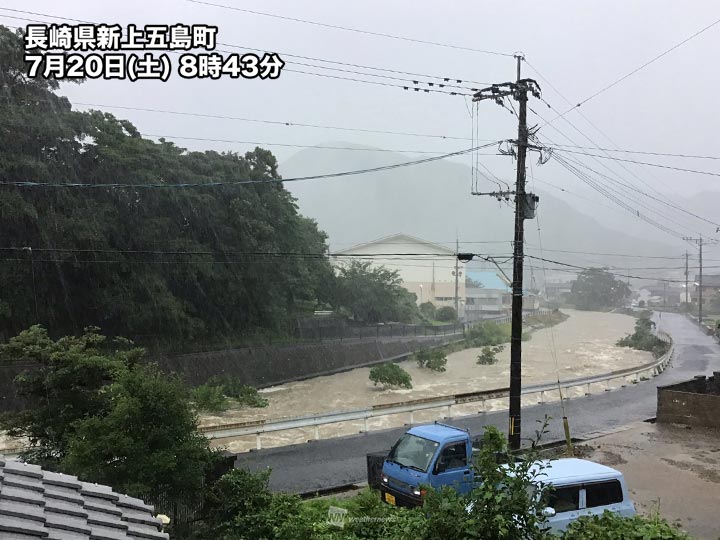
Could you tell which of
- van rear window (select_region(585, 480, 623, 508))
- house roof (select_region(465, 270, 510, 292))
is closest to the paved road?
van rear window (select_region(585, 480, 623, 508))

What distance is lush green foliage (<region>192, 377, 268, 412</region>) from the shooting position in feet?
81.6

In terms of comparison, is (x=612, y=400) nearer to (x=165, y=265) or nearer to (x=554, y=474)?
(x=554, y=474)

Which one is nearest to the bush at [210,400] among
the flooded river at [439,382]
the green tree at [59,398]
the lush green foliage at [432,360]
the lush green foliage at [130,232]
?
the flooded river at [439,382]

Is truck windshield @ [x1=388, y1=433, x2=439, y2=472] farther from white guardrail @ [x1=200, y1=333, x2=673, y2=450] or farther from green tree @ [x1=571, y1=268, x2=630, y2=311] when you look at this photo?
green tree @ [x1=571, y1=268, x2=630, y2=311]

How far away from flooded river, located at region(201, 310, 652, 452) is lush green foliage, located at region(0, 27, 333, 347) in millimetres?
6561

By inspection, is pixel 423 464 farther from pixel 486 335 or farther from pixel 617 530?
pixel 486 335

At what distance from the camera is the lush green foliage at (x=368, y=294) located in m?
49.7

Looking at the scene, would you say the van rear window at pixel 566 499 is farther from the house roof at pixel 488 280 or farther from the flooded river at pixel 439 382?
the house roof at pixel 488 280

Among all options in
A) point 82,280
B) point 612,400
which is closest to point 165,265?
point 82,280

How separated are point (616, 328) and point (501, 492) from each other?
240 ft

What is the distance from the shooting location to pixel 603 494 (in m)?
9.37

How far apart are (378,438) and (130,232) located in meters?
17.8

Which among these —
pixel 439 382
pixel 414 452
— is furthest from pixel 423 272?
pixel 414 452

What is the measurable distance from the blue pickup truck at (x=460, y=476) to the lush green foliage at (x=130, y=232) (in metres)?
12.1
